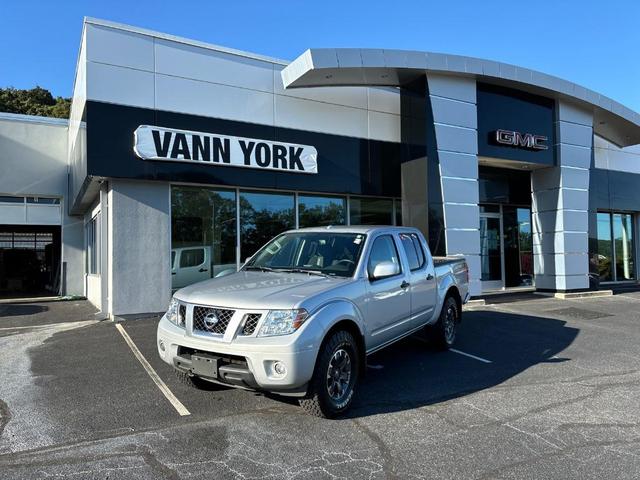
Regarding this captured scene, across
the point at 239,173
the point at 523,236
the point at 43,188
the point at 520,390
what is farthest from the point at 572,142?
the point at 43,188

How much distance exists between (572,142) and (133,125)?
13224 millimetres

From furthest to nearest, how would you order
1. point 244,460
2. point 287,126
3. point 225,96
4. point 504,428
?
point 287,126
point 225,96
point 504,428
point 244,460

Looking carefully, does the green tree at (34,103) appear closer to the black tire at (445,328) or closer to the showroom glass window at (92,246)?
the showroom glass window at (92,246)

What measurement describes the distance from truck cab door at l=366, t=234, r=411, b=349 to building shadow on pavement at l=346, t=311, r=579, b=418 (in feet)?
1.95

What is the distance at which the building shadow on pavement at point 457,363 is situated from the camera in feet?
17.6

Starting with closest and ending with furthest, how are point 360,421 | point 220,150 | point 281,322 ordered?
point 281,322, point 360,421, point 220,150

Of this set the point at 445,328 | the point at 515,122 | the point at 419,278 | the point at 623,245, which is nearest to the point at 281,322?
the point at 419,278

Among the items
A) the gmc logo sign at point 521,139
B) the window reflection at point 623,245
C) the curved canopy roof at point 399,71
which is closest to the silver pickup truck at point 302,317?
the curved canopy roof at point 399,71

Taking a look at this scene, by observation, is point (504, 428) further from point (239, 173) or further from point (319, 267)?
point (239, 173)

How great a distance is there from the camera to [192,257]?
11664 mm

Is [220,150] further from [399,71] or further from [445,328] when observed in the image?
[445,328]

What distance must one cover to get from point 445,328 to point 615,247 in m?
17.7

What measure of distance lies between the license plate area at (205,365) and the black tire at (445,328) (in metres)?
3.97

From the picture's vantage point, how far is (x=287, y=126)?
1246cm
